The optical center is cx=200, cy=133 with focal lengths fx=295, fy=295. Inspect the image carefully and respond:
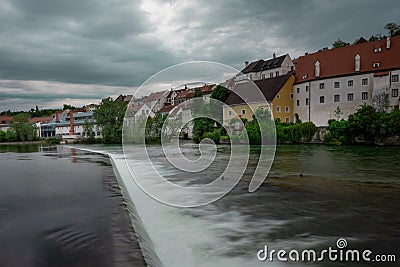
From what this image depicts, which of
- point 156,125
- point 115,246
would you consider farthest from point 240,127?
point 115,246

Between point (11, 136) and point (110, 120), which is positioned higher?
point (110, 120)

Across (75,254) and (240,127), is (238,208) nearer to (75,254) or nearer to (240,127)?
(75,254)

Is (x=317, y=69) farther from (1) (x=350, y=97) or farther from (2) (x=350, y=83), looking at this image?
(1) (x=350, y=97)

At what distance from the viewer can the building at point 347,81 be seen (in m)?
32.9

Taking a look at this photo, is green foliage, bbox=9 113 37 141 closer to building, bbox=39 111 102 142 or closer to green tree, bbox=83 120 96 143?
building, bbox=39 111 102 142

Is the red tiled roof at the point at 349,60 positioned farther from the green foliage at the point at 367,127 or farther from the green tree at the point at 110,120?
the green tree at the point at 110,120

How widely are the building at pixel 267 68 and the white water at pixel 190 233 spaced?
45.6 meters

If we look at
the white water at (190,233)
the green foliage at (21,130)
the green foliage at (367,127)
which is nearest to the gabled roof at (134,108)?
the green foliage at (21,130)

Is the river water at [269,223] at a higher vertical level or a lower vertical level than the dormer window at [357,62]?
lower

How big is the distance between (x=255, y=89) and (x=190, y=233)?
45.0 meters
